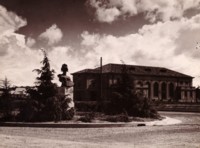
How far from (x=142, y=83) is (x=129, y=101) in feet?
150

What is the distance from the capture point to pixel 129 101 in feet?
87.5

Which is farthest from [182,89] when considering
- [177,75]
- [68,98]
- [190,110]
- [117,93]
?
[68,98]

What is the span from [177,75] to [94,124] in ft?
207

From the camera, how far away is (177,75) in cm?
7844

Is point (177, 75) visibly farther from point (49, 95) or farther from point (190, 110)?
point (49, 95)

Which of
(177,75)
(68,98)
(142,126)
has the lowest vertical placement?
(142,126)

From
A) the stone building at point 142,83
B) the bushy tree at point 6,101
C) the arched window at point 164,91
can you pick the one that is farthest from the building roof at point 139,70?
the bushy tree at point 6,101

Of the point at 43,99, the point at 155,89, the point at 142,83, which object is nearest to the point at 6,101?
the point at 43,99

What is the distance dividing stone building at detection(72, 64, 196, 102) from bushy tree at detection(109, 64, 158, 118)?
34.7 metres

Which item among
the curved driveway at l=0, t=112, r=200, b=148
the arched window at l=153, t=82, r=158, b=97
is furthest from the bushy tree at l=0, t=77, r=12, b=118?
the arched window at l=153, t=82, r=158, b=97

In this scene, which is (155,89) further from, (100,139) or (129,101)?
(100,139)

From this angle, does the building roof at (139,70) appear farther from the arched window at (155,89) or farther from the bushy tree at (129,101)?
the bushy tree at (129,101)

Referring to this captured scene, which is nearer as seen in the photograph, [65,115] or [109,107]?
[65,115]

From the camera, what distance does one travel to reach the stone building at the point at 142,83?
66.2 m
